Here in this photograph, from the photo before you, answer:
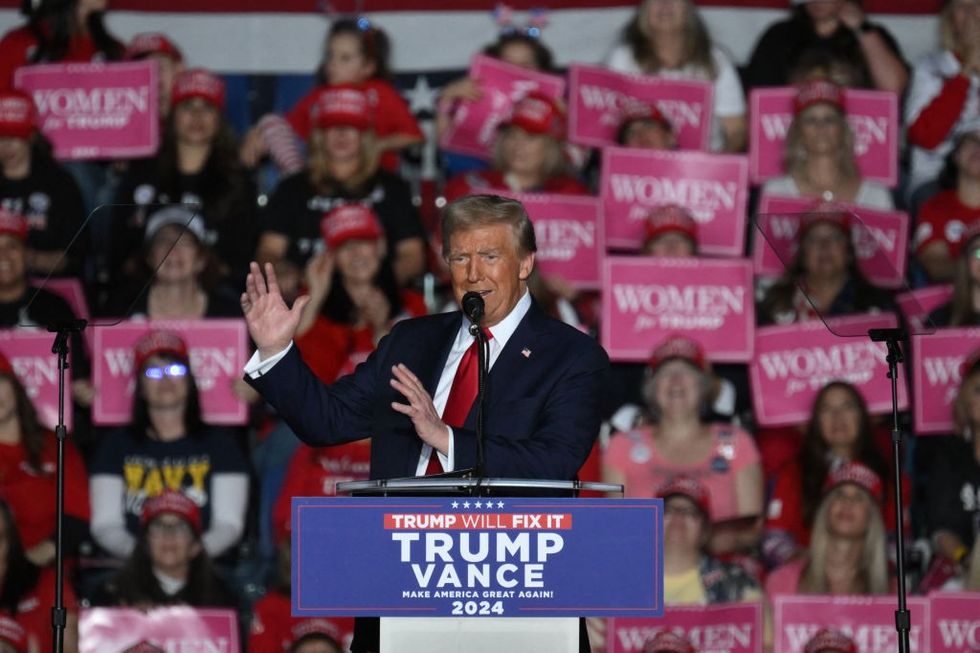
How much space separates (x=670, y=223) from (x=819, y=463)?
116 centimetres

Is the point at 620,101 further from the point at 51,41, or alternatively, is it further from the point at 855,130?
the point at 51,41

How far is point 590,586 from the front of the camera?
336cm

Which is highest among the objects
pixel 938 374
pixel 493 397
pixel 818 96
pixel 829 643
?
pixel 818 96

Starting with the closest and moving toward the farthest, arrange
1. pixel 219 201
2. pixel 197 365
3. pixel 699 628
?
pixel 699 628 < pixel 197 365 < pixel 219 201

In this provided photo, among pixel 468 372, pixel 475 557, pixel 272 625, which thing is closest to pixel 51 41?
pixel 272 625

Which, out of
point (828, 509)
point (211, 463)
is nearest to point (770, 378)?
point (828, 509)

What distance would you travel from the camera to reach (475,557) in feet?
11.0

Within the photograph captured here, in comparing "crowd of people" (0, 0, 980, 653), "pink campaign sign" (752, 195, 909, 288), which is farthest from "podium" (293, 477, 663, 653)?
"crowd of people" (0, 0, 980, 653)

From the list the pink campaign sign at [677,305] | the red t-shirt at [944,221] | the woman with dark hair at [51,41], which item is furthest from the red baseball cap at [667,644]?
the woman with dark hair at [51,41]

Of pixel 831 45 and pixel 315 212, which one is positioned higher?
pixel 831 45

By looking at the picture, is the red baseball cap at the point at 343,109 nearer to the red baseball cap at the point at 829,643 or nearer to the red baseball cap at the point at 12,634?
the red baseball cap at the point at 12,634

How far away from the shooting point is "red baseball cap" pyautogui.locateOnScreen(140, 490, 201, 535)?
662 centimetres

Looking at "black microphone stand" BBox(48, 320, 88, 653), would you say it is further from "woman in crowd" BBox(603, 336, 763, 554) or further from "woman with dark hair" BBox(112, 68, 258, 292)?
"woman with dark hair" BBox(112, 68, 258, 292)

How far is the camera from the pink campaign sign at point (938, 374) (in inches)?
276
